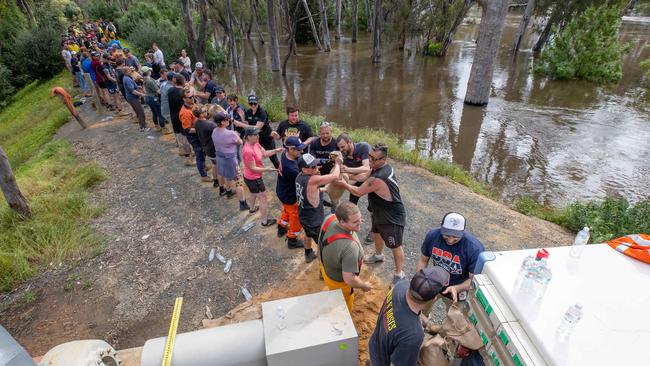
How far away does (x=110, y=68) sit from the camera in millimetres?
11023

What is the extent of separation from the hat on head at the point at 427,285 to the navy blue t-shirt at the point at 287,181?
2792 mm

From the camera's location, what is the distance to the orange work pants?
511 cm

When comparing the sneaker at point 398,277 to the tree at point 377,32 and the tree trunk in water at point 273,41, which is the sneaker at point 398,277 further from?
the tree at point 377,32

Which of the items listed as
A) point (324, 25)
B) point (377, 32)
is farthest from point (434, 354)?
point (324, 25)

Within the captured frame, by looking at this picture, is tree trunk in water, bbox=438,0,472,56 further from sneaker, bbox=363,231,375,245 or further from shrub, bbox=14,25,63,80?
shrub, bbox=14,25,63,80

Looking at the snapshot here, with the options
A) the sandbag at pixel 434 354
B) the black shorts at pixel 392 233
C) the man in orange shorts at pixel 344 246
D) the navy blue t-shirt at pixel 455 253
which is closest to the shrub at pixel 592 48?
the black shorts at pixel 392 233

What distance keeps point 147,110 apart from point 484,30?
14015 millimetres

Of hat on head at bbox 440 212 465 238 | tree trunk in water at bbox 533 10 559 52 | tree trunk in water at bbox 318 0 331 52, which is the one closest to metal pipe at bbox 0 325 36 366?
hat on head at bbox 440 212 465 238

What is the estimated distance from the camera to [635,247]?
2434 mm

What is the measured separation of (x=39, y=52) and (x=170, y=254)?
2190cm

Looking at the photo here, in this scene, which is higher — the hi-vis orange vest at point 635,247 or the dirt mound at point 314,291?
the hi-vis orange vest at point 635,247

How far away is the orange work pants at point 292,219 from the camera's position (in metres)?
5.11

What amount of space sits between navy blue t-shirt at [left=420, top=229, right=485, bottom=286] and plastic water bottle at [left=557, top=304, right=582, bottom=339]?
123 cm

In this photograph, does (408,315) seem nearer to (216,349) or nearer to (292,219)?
(216,349)
